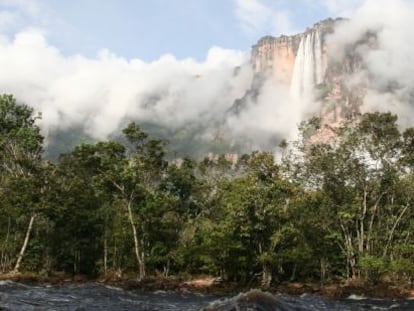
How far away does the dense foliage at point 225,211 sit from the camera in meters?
45.2

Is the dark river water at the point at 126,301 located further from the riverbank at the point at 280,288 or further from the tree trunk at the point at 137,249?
the tree trunk at the point at 137,249

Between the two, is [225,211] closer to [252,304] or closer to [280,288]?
[280,288]

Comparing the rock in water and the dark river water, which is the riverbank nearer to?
the dark river water

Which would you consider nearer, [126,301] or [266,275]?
[126,301]

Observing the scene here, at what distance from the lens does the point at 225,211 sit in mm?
51094

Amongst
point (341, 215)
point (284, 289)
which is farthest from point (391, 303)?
point (341, 215)

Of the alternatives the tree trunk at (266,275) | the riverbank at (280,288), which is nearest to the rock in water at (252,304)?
the riverbank at (280,288)

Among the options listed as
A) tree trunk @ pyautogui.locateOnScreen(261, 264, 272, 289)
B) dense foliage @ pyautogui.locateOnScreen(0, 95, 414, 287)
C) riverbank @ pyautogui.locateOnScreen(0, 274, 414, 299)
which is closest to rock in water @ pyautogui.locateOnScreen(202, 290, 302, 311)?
riverbank @ pyautogui.locateOnScreen(0, 274, 414, 299)

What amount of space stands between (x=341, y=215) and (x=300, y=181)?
4.78 meters

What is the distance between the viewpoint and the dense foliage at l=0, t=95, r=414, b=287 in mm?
45188

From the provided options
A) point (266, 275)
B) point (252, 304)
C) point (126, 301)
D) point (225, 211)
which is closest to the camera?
point (252, 304)

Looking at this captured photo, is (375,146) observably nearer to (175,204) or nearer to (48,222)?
(175,204)

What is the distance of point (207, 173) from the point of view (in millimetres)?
73750

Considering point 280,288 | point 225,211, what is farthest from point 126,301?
point 225,211
